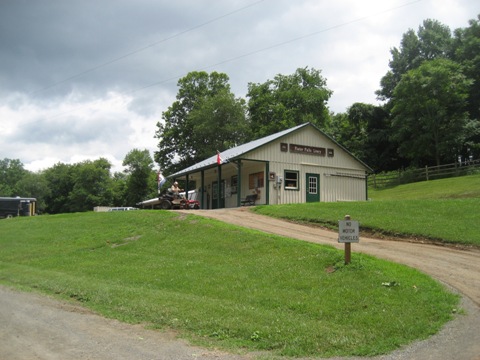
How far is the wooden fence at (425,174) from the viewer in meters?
40.8

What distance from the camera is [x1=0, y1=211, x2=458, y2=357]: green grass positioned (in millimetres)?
6457

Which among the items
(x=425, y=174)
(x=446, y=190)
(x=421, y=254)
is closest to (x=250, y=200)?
(x=446, y=190)

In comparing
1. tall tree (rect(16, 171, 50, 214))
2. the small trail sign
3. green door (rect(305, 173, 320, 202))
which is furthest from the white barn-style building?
tall tree (rect(16, 171, 50, 214))

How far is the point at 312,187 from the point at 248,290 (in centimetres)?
2010

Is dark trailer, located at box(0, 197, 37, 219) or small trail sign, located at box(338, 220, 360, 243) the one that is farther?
dark trailer, located at box(0, 197, 37, 219)

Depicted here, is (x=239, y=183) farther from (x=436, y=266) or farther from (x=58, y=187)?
(x=58, y=187)

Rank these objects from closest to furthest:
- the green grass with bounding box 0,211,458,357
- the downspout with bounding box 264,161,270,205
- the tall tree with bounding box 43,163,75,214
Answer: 1. the green grass with bounding box 0,211,458,357
2. the downspout with bounding box 264,161,270,205
3. the tall tree with bounding box 43,163,75,214

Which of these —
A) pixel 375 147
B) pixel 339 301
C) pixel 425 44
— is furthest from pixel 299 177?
pixel 425 44

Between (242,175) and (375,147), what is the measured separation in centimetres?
3274

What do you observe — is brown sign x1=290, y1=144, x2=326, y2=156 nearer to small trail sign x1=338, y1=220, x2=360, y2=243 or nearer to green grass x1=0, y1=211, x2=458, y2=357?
green grass x1=0, y1=211, x2=458, y2=357

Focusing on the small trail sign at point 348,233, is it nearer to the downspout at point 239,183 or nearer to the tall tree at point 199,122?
the downspout at point 239,183

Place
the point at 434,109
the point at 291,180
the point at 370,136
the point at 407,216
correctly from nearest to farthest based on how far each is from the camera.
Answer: the point at 407,216
the point at 291,180
the point at 434,109
the point at 370,136

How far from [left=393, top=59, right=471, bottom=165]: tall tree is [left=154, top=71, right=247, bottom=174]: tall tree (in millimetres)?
18284

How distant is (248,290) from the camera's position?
8969 millimetres
